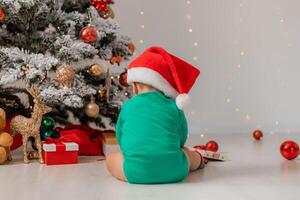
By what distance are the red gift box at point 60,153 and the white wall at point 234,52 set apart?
106 cm

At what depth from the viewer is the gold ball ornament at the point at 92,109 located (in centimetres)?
222

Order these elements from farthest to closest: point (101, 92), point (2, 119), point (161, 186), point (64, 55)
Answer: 1. point (101, 92)
2. point (64, 55)
3. point (2, 119)
4. point (161, 186)

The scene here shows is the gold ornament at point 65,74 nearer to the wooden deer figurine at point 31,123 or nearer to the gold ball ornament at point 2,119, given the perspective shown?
the wooden deer figurine at point 31,123

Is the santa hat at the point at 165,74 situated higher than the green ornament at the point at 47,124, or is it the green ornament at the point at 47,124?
the santa hat at the point at 165,74

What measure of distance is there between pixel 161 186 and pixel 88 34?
2.46 feet

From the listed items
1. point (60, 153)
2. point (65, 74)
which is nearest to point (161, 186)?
point (60, 153)

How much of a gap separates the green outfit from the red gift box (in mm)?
378

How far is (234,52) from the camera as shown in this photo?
3.10m

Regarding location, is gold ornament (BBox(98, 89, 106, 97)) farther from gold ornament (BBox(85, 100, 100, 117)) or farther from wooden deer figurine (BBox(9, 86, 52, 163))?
wooden deer figurine (BBox(9, 86, 52, 163))

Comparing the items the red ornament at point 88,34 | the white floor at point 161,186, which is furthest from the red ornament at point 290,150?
the red ornament at point 88,34

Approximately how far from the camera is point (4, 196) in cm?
158

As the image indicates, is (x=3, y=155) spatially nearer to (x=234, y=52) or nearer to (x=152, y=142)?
(x=152, y=142)

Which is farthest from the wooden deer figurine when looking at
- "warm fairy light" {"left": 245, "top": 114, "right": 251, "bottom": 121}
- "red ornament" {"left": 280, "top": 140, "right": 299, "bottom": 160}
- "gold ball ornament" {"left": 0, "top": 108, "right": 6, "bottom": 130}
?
"warm fairy light" {"left": 245, "top": 114, "right": 251, "bottom": 121}

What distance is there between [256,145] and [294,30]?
0.86 metres
